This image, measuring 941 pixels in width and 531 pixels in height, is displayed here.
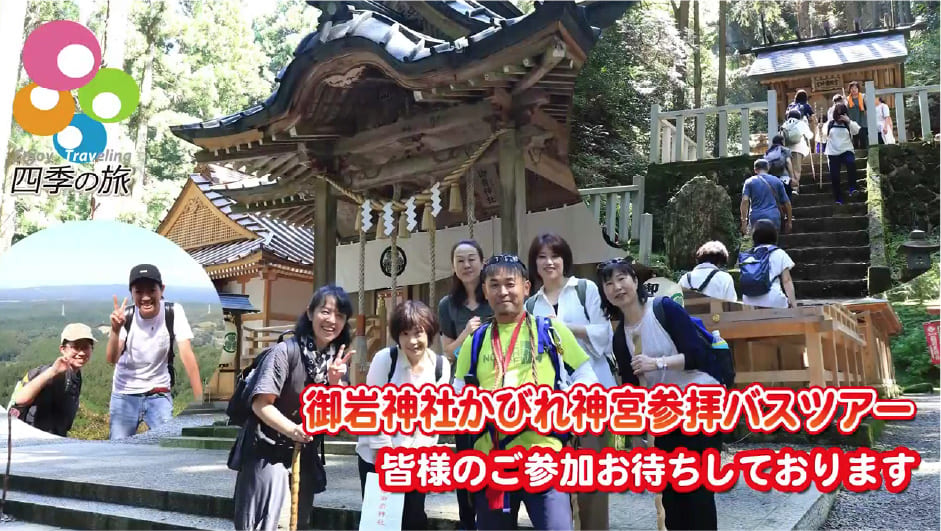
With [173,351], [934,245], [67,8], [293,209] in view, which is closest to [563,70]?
[934,245]

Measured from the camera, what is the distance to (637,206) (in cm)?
481

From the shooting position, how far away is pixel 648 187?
15.6ft

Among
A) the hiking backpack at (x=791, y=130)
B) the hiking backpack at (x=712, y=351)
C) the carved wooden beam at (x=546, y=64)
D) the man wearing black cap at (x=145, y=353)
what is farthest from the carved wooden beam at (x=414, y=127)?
the hiking backpack at (x=712, y=351)

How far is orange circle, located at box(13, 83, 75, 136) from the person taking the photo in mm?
4469

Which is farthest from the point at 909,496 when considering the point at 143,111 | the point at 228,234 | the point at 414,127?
the point at 228,234

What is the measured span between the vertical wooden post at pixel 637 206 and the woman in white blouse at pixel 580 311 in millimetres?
1743

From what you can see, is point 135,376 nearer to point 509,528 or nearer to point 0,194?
point 0,194

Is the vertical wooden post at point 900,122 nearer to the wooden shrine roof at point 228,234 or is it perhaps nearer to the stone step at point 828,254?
the stone step at point 828,254

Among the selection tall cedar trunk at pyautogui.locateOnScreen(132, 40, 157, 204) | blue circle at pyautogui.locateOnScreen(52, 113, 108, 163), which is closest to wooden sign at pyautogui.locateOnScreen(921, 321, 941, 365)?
blue circle at pyautogui.locateOnScreen(52, 113, 108, 163)

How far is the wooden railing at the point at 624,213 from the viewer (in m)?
4.69

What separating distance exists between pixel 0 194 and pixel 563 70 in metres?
4.26

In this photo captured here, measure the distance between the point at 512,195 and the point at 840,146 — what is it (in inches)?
101

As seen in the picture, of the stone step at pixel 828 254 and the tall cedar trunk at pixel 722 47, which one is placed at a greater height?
the tall cedar trunk at pixel 722 47

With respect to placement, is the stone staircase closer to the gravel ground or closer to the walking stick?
the gravel ground
